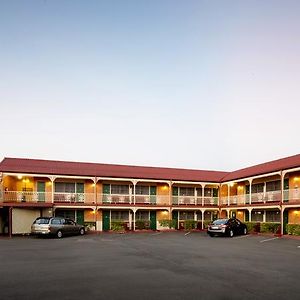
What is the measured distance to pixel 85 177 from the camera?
32.2 m

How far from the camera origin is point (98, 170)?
34.9 m

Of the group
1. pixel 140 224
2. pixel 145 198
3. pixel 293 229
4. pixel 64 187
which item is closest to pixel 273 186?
pixel 293 229

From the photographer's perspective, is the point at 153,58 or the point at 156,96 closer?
the point at 153,58

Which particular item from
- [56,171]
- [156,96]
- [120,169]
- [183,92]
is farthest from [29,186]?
[183,92]

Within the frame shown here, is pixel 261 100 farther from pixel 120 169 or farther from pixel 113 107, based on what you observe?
pixel 120 169

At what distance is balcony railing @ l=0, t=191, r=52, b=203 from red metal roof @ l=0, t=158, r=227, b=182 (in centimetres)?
191

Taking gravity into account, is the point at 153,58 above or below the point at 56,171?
above

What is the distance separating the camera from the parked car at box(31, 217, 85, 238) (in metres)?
25.0

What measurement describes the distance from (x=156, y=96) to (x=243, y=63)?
8.69 m

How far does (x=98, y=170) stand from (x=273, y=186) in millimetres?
16550

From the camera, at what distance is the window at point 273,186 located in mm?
31625

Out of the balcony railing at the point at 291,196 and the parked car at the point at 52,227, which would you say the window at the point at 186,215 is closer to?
the balcony railing at the point at 291,196

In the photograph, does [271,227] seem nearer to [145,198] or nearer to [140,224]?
[145,198]

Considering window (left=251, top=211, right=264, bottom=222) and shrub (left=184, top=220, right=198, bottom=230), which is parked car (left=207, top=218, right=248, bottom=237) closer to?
window (left=251, top=211, right=264, bottom=222)
